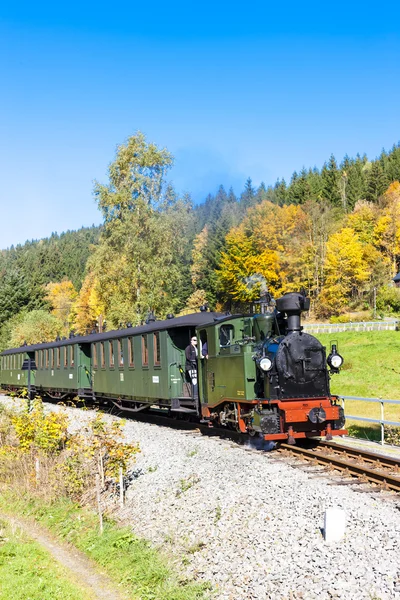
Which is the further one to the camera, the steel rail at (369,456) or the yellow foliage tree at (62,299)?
the yellow foliage tree at (62,299)

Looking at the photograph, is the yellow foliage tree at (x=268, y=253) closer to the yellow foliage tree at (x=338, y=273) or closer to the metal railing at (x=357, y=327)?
the yellow foliage tree at (x=338, y=273)

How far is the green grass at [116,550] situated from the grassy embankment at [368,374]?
745 centimetres

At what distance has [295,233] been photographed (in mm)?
60406

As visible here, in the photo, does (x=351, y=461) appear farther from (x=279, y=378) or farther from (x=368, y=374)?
(x=368, y=374)

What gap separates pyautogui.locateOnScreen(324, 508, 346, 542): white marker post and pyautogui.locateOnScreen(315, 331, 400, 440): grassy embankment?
8054 mm

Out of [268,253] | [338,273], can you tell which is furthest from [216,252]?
[338,273]

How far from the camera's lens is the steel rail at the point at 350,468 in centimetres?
902

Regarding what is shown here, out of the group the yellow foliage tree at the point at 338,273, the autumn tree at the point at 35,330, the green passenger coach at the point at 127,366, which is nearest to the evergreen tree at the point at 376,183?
the yellow foliage tree at the point at 338,273

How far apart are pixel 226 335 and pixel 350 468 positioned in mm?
4986

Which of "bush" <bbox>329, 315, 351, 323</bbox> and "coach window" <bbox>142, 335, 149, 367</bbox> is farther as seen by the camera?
"bush" <bbox>329, 315, 351, 323</bbox>

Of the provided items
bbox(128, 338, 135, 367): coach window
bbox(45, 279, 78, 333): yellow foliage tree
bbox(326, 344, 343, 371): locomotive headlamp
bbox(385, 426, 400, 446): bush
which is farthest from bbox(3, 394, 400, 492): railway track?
bbox(45, 279, 78, 333): yellow foliage tree

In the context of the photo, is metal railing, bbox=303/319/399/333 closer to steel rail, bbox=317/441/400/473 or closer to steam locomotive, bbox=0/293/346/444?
steam locomotive, bbox=0/293/346/444

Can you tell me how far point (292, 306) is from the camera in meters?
12.7

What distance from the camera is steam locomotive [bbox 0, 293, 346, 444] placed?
1232 cm
